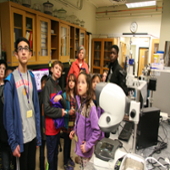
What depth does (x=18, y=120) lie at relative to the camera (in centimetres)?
127

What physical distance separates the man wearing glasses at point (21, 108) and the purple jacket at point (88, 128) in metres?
0.40

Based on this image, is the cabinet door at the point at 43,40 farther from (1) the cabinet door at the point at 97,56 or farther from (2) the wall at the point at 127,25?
(2) the wall at the point at 127,25

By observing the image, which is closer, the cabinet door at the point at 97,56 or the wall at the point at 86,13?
the wall at the point at 86,13

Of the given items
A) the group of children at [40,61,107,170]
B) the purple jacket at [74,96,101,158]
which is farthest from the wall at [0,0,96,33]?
the purple jacket at [74,96,101,158]

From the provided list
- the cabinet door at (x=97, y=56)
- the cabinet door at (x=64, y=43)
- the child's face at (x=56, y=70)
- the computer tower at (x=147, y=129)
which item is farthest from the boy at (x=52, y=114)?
the cabinet door at (x=97, y=56)

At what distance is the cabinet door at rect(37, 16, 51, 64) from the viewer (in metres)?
2.55

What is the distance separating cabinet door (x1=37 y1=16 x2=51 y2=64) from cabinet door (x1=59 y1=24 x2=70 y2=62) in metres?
0.40

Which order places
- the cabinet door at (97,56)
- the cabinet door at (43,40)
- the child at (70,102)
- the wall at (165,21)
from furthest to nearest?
the cabinet door at (97,56)
the wall at (165,21)
the cabinet door at (43,40)
the child at (70,102)

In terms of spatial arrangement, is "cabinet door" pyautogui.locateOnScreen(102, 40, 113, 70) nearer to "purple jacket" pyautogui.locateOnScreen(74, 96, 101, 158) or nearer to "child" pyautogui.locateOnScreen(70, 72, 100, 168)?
"child" pyautogui.locateOnScreen(70, 72, 100, 168)

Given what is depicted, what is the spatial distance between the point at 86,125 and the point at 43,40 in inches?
76.8

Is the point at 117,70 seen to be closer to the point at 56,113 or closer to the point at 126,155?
the point at 56,113

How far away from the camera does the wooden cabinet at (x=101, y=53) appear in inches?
198

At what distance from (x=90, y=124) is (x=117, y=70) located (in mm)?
997

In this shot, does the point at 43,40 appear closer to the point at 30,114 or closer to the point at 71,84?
the point at 71,84
